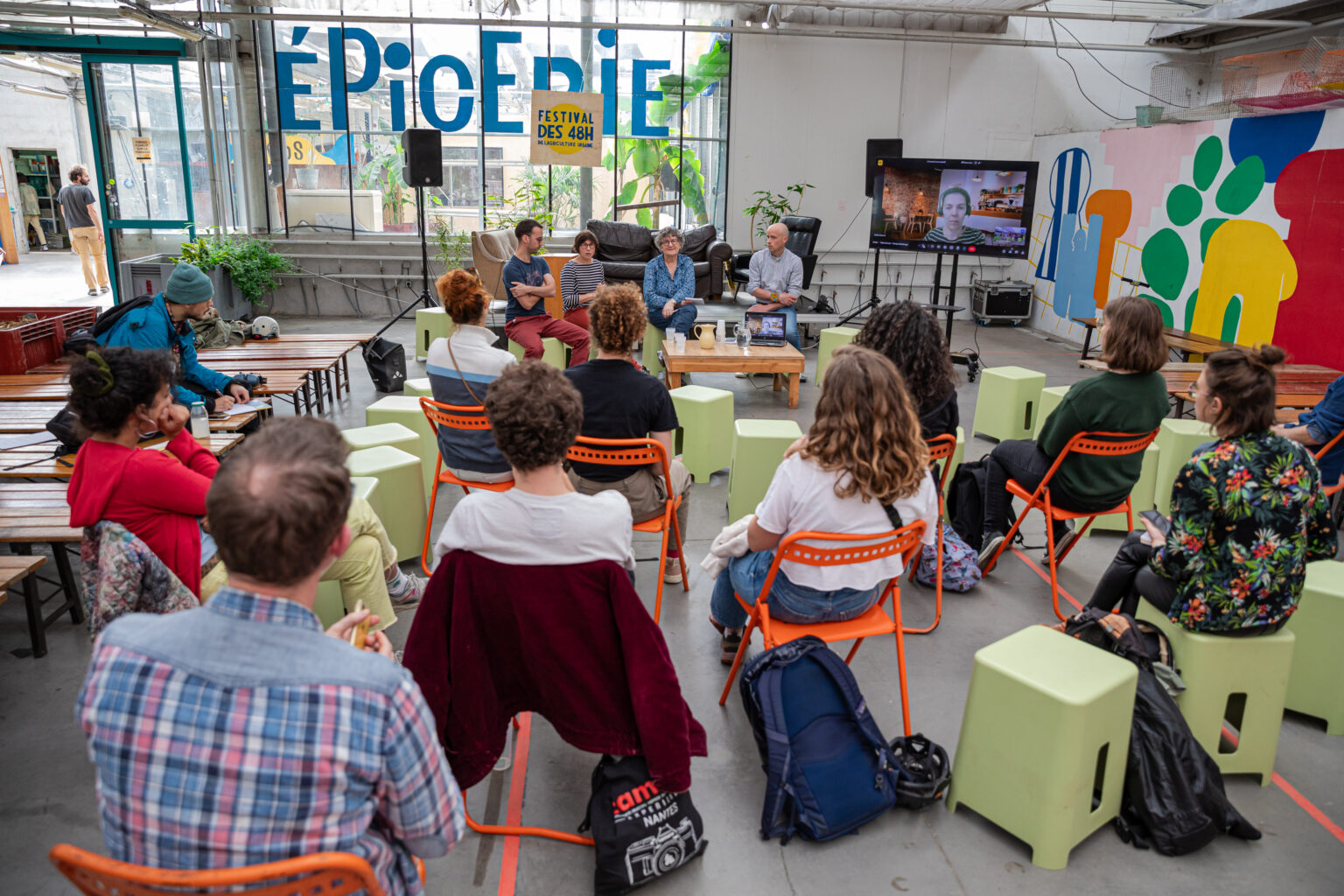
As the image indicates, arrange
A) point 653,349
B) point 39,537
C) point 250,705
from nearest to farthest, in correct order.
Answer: point 250,705 → point 39,537 → point 653,349

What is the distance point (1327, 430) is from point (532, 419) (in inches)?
141

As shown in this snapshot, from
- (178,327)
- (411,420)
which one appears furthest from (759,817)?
(178,327)

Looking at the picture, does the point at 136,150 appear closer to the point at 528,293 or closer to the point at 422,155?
the point at 422,155

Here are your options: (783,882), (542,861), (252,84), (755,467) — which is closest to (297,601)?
(542,861)

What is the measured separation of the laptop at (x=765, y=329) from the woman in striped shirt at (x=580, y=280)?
127cm

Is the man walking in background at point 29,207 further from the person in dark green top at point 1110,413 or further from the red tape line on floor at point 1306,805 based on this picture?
the red tape line on floor at point 1306,805

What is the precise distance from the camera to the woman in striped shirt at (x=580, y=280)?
716 centimetres

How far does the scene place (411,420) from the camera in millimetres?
4805

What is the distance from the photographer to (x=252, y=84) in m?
10.8

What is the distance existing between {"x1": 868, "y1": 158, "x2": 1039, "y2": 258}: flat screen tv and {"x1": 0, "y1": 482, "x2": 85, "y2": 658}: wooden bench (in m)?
6.93

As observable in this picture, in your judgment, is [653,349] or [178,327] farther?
[653,349]

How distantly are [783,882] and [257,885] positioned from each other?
4.77 feet

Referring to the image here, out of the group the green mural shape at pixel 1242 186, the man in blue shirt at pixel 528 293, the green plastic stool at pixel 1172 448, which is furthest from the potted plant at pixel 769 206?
the green plastic stool at pixel 1172 448

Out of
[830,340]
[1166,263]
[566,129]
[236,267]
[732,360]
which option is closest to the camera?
[732,360]
